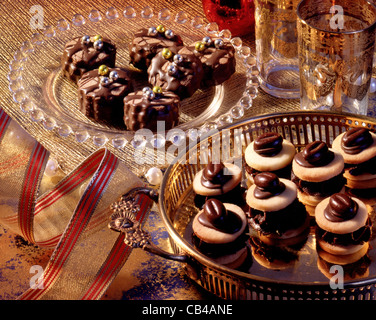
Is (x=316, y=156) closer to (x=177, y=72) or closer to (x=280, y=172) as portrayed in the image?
(x=280, y=172)

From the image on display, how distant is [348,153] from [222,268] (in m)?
0.32

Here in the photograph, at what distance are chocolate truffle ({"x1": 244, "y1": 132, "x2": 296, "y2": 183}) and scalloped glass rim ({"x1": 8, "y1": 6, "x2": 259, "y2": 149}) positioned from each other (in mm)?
165

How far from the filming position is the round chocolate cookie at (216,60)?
1308 mm

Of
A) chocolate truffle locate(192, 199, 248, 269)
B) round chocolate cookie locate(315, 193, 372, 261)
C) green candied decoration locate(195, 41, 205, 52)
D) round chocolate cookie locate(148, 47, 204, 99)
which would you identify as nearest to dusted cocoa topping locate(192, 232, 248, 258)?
chocolate truffle locate(192, 199, 248, 269)

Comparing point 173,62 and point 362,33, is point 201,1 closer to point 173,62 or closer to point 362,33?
point 173,62

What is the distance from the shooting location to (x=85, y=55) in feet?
4.50

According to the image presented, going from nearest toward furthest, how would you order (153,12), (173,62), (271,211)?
(271,211), (173,62), (153,12)

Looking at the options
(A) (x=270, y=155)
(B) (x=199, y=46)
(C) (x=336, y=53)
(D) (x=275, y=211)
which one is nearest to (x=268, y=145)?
(A) (x=270, y=155)

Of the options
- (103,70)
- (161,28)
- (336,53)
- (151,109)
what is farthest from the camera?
(161,28)

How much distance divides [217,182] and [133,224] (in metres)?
0.16

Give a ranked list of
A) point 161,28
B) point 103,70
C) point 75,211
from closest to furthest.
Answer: point 75,211
point 103,70
point 161,28

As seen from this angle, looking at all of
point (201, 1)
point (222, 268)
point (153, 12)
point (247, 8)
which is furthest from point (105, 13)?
point (222, 268)

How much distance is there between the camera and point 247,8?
1468 millimetres

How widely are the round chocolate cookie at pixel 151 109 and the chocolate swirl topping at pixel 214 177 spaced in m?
0.27
